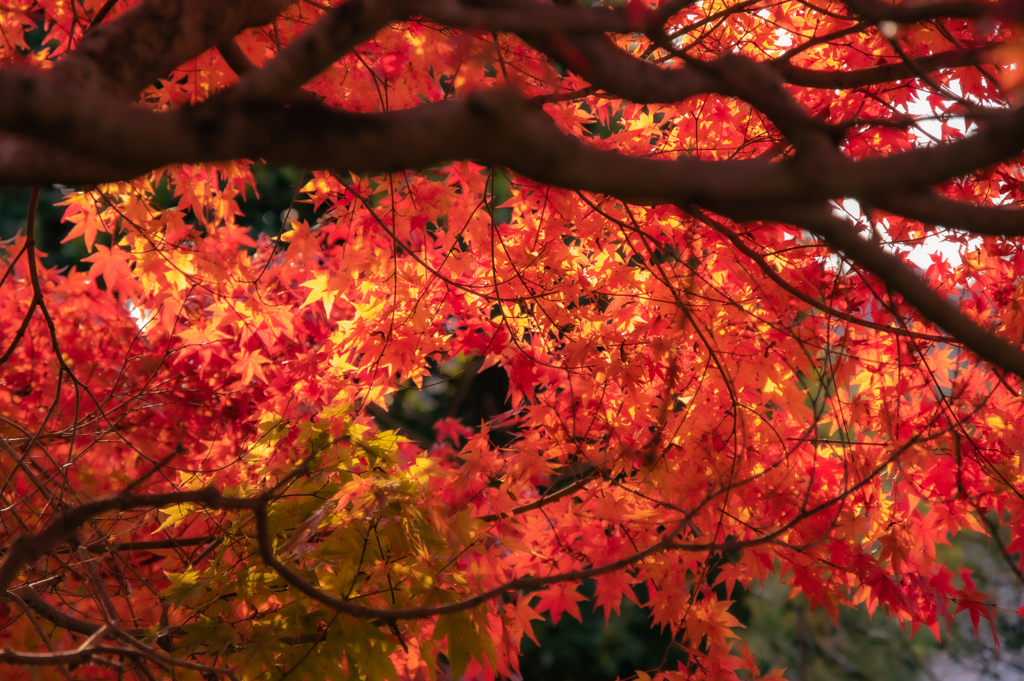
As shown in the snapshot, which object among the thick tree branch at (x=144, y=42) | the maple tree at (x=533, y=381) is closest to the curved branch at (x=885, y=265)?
the maple tree at (x=533, y=381)

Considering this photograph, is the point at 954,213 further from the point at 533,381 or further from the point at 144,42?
the point at 533,381

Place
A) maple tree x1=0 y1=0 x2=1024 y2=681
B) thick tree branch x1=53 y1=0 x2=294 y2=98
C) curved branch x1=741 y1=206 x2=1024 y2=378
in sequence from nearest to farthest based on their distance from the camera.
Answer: curved branch x1=741 y1=206 x2=1024 y2=378
thick tree branch x1=53 y1=0 x2=294 y2=98
maple tree x1=0 y1=0 x2=1024 y2=681

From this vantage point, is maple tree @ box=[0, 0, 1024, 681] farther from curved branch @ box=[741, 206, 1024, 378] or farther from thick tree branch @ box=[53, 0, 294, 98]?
curved branch @ box=[741, 206, 1024, 378]

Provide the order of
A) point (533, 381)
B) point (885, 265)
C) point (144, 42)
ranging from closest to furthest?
point (885, 265) < point (144, 42) < point (533, 381)

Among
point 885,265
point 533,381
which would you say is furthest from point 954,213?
point 533,381

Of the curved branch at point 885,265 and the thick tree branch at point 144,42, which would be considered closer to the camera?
the curved branch at point 885,265

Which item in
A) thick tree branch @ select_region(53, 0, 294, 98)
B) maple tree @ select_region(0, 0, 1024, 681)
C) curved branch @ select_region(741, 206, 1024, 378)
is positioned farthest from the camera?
maple tree @ select_region(0, 0, 1024, 681)

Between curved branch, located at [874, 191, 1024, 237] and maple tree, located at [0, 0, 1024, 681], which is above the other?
maple tree, located at [0, 0, 1024, 681]

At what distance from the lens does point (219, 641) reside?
70.1 inches

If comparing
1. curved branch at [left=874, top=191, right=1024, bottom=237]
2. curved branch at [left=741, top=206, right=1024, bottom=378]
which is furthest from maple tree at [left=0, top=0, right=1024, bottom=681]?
curved branch at [left=741, top=206, right=1024, bottom=378]

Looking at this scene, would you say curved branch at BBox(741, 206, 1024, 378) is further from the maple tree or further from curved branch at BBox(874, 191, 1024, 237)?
the maple tree

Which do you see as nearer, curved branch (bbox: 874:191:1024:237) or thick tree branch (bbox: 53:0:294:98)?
curved branch (bbox: 874:191:1024:237)

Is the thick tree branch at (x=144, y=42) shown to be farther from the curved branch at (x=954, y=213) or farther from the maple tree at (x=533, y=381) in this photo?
the curved branch at (x=954, y=213)

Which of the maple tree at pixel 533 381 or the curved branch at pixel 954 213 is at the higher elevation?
the maple tree at pixel 533 381
